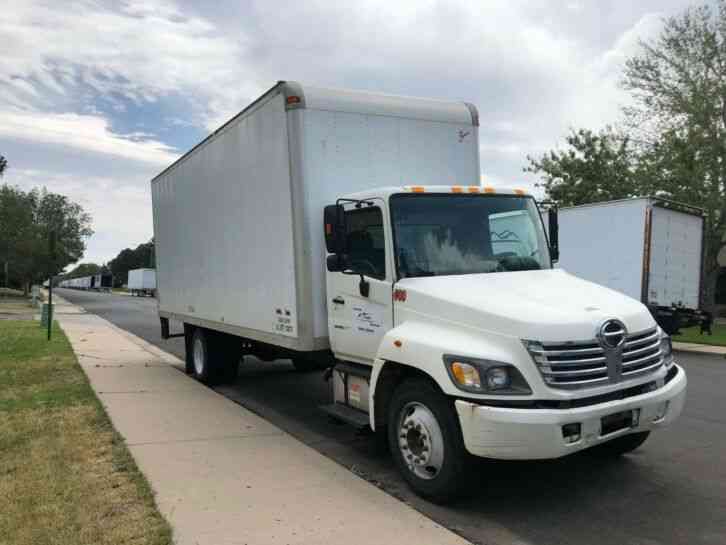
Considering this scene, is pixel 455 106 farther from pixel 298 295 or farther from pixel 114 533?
pixel 114 533

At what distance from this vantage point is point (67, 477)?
17.0 feet

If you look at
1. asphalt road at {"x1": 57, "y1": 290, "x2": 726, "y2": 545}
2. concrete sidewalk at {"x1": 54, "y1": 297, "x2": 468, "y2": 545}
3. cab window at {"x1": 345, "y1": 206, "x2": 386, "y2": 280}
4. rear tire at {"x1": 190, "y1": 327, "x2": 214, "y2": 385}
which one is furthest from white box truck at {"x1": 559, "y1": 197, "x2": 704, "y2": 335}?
cab window at {"x1": 345, "y1": 206, "x2": 386, "y2": 280}

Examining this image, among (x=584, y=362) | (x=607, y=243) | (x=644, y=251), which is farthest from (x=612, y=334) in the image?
(x=607, y=243)

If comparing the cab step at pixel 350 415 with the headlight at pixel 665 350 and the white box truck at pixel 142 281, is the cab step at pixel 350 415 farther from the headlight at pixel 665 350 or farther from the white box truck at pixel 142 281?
the white box truck at pixel 142 281

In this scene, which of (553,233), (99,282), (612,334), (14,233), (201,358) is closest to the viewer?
(612,334)

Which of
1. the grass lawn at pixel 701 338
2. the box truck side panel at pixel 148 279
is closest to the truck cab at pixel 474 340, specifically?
the grass lawn at pixel 701 338

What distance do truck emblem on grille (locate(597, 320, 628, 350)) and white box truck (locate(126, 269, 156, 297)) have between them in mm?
72777

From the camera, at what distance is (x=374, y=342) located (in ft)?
18.4

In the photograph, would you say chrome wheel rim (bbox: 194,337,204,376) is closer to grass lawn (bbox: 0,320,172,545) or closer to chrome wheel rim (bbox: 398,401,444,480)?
grass lawn (bbox: 0,320,172,545)

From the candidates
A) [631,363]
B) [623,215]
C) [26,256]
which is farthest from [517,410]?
[26,256]

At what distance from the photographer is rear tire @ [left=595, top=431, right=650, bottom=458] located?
566cm

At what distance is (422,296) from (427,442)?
111 centimetres

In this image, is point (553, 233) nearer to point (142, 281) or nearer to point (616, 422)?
point (616, 422)

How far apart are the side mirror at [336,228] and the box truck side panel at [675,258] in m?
11.2
